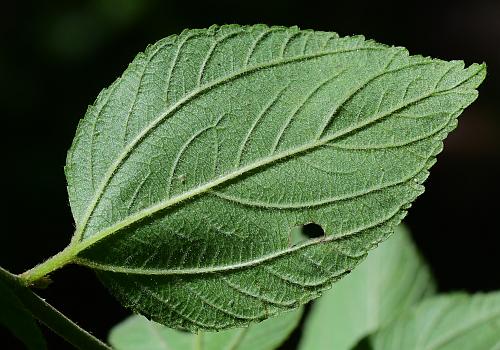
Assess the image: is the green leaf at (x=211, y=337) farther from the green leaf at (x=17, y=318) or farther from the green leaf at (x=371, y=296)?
the green leaf at (x=17, y=318)

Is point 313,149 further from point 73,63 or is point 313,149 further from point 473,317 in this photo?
point 73,63

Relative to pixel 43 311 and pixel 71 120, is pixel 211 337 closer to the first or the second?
pixel 43 311

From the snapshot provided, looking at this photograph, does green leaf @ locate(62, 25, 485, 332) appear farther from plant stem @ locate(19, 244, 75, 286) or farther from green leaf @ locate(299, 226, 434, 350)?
green leaf @ locate(299, 226, 434, 350)

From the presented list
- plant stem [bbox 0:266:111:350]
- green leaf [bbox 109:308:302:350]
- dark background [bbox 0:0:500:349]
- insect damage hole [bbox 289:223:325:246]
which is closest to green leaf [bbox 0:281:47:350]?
plant stem [bbox 0:266:111:350]

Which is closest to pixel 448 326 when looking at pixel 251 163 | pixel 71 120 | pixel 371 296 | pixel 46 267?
pixel 371 296

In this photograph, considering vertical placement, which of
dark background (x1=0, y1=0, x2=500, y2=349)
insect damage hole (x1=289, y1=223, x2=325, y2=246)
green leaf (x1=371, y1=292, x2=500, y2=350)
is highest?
dark background (x1=0, y1=0, x2=500, y2=349)
